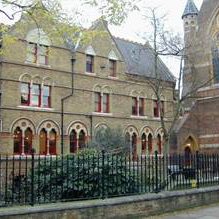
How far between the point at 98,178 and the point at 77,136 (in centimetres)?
1765

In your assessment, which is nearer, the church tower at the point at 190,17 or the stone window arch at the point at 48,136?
the stone window arch at the point at 48,136

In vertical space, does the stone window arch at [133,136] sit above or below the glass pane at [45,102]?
below

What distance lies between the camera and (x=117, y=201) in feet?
34.1

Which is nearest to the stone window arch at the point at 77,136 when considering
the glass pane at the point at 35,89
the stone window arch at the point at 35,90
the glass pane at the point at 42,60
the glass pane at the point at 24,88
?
the stone window arch at the point at 35,90

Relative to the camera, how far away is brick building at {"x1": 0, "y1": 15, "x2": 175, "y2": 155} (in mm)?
25453

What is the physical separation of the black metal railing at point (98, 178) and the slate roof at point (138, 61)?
21449 mm

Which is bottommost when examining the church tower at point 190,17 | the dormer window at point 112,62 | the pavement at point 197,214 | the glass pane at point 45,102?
the pavement at point 197,214

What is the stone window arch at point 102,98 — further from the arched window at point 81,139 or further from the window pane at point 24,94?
the window pane at point 24,94

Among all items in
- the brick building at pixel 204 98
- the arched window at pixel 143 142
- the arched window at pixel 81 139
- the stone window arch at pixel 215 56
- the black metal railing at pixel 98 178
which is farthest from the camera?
the stone window arch at pixel 215 56

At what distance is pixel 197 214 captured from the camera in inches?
454

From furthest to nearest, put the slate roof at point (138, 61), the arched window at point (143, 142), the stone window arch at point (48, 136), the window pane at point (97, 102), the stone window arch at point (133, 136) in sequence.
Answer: the slate roof at point (138, 61) → the arched window at point (143, 142) → the stone window arch at point (133, 136) → the window pane at point (97, 102) → the stone window arch at point (48, 136)

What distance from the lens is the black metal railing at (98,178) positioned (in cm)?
1065

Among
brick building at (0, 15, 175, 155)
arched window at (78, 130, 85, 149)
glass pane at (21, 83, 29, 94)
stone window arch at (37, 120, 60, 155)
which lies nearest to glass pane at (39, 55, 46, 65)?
brick building at (0, 15, 175, 155)

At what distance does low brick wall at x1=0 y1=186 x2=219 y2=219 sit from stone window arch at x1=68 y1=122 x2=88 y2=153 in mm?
16512
